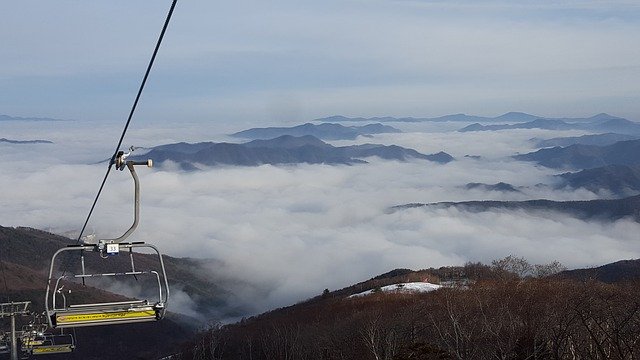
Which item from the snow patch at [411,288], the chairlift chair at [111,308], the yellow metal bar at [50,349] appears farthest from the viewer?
the snow patch at [411,288]

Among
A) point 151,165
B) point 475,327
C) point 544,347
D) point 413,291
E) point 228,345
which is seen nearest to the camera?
point 151,165

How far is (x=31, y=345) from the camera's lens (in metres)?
29.2

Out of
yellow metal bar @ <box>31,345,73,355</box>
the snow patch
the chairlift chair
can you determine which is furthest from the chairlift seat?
the snow patch

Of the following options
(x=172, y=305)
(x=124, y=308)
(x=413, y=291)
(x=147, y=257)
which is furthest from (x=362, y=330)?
(x=147, y=257)

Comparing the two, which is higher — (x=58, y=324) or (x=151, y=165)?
(x=151, y=165)

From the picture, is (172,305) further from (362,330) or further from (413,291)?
(362,330)

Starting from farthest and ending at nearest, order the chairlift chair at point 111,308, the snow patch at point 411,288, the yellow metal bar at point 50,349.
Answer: the snow patch at point 411,288 < the yellow metal bar at point 50,349 < the chairlift chair at point 111,308

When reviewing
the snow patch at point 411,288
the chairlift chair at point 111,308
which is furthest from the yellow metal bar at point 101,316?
the snow patch at point 411,288

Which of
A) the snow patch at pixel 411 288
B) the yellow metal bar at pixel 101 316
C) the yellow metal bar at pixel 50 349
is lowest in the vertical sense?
the snow patch at pixel 411 288

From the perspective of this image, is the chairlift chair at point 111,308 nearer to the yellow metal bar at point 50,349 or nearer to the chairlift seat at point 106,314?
the chairlift seat at point 106,314

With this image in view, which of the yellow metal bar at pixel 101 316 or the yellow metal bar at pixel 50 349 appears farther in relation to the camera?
Answer: the yellow metal bar at pixel 50 349

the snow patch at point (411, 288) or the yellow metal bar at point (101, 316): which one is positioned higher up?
the yellow metal bar at point (101, 316)

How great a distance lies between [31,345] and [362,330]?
23.8 metres

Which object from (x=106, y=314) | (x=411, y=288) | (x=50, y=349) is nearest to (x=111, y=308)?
(x=106, y=314)
